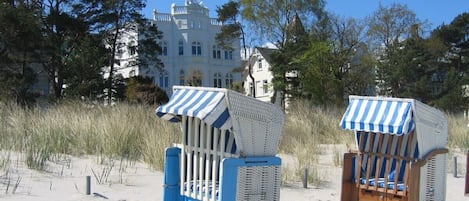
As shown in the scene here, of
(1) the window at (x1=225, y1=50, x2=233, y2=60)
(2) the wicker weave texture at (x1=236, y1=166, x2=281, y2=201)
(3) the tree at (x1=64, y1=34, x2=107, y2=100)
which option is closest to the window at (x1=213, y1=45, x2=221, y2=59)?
(1) the window at (x1=225, y1=50, x2=233, y2=60)

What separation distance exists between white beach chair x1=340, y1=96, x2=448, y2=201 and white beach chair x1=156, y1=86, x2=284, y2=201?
1551 mm

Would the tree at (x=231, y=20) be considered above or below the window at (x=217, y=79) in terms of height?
above

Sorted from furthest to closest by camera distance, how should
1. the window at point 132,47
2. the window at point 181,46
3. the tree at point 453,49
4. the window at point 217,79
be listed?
the window at point 217,79 < the window at point 181,46 < the tree at point 453,49 < the window at point 132,47

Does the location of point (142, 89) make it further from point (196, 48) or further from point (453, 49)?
point (453, 49)

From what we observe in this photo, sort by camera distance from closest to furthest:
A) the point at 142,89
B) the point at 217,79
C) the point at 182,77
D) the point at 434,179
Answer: the point at 434,179 < the point at 142,89 < the point at 182,77 < the point at 217,79

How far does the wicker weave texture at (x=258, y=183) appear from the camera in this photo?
5031mm

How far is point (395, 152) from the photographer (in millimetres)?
6660

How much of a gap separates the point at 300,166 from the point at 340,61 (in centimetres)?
3011

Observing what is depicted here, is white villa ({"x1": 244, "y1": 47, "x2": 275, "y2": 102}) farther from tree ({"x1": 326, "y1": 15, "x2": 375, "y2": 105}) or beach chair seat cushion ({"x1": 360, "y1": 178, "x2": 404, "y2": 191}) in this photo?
beach chair seat cushion ({"x1": 360, "y1": 178, "x2": 404, "y2": 191})

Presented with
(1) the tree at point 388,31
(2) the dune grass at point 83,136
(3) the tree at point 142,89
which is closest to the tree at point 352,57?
(1) the tree at point 388,31

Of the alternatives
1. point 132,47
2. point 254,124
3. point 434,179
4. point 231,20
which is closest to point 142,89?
point 132,47

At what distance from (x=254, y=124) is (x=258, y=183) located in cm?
60

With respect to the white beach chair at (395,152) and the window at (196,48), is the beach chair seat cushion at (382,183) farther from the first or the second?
the window at (196,48)

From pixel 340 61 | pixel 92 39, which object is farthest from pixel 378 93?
pixel 92 39
